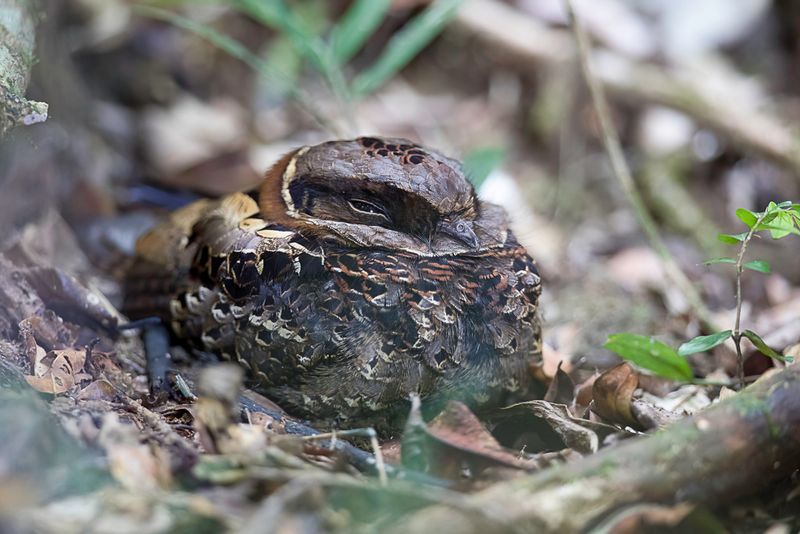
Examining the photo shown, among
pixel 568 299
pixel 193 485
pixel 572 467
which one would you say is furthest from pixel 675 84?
pixel 193 485

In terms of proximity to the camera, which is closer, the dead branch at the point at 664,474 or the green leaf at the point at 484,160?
the dead branch at the point at 664,474

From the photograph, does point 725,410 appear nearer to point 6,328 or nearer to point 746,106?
point 6,328

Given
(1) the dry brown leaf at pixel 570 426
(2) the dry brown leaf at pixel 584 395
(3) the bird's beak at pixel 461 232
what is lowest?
(2) the dry brown leaf at pixel 584 395

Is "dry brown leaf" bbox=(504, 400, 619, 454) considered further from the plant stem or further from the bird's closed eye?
the bird's closed eye

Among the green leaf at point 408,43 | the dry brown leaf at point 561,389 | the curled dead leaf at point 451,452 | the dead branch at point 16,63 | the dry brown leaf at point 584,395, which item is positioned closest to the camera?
the curled dead leaf at point 451,452

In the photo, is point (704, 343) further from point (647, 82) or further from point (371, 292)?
point (647, 82)

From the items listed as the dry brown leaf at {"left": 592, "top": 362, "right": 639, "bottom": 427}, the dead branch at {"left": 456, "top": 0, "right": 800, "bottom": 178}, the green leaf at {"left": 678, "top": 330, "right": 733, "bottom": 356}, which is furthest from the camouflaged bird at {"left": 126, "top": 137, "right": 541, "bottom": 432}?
the dead branch at {"left": 456, "top": 0, "right": 800, "bottom": 178}

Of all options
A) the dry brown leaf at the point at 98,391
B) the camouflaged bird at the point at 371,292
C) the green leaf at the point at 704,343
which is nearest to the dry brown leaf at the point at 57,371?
the dry brown leaf at the point at 98,391

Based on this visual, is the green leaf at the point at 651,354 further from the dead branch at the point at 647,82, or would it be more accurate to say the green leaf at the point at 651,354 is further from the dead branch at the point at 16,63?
the dead branch at the point at 647,82
